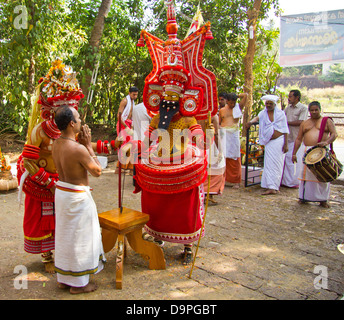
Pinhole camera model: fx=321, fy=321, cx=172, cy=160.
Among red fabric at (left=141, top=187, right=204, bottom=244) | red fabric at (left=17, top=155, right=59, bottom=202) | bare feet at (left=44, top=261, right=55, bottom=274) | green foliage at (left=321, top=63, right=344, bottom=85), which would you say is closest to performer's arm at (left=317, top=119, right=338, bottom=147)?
red fabric at (left=141, top=187, right=204, bottom=244)

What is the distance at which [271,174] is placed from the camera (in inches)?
271

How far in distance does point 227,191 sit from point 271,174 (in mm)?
1004

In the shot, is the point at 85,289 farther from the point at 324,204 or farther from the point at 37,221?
the point at 324,204

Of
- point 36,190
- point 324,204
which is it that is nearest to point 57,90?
point 36,190

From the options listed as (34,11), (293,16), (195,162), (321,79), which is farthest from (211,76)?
(321,79)

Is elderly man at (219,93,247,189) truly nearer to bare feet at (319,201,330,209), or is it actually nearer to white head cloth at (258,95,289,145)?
white head cloth at (258,95,289,145)

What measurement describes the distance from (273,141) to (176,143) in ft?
12.1

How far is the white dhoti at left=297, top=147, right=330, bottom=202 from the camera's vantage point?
5.94m

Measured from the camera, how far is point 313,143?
19.2 feet

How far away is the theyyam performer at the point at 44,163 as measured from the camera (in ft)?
10.8

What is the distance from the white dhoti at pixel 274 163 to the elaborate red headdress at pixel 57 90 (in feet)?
15.4

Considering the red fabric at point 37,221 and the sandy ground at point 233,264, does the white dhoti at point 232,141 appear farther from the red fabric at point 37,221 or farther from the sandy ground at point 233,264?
the red fabric at point 37,221

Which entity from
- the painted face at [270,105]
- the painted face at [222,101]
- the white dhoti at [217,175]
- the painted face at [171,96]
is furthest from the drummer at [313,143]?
the painted face at [171,96]
